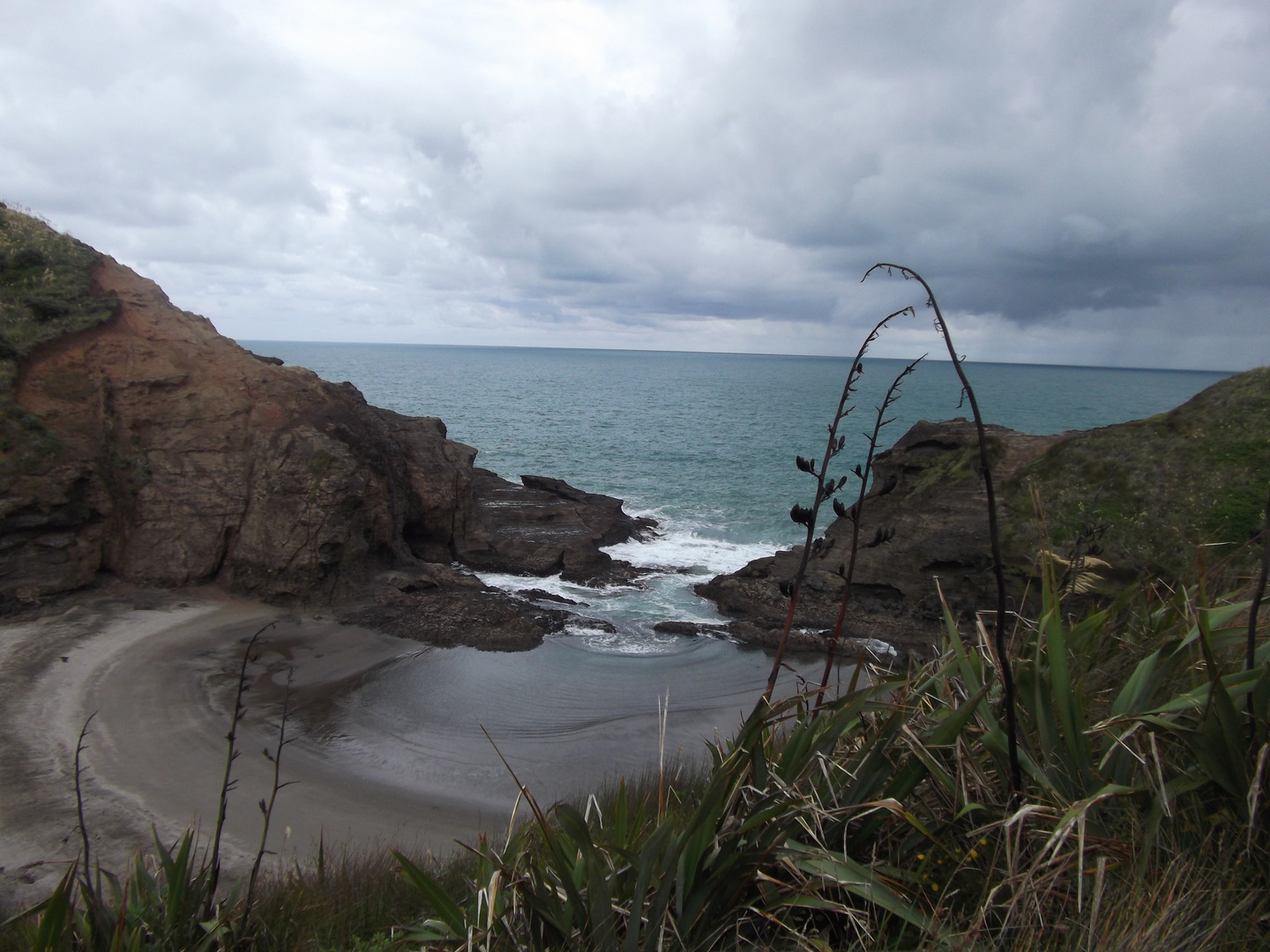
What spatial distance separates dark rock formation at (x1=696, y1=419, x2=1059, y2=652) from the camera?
52.7 ft

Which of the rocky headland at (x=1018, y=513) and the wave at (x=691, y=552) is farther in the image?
the wave at (x=691, y=552)

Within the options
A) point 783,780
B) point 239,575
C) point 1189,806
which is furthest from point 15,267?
point 1189,806

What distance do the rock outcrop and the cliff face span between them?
3 cm

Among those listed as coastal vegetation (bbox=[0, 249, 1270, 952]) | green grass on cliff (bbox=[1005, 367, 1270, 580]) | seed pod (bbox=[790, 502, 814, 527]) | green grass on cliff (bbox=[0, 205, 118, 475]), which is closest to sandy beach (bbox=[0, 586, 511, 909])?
green grass on cliff (bbox=[0, 205, 118, 475])

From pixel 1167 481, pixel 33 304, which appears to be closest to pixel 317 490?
pixel 33 304

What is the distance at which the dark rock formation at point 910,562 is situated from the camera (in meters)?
16.1

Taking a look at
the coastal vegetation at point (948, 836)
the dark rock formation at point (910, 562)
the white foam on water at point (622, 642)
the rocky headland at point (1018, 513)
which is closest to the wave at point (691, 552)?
the dark rock formation at point (910, 562)

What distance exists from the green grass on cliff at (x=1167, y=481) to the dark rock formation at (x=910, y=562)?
2.84 ft

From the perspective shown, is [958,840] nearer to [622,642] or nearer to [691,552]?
[622,642]

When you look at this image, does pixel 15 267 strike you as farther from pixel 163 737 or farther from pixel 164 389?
pixel 163 737

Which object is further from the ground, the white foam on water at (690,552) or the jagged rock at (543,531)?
the jagged rock at (543,531)

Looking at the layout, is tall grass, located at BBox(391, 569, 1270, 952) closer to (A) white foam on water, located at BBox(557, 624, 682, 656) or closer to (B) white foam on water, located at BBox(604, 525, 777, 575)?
(A) white foam on water, located at BBox(557, 624, 682, 656)

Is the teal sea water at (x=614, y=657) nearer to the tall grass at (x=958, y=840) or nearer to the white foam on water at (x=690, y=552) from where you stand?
the white foam on water at (x=690, y=552)

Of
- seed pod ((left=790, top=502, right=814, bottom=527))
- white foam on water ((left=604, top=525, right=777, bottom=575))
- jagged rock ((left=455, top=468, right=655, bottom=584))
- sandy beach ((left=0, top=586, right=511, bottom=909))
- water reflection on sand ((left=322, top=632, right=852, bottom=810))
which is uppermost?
seed pod ((left=790, top=502, right=814, bottom=527))
